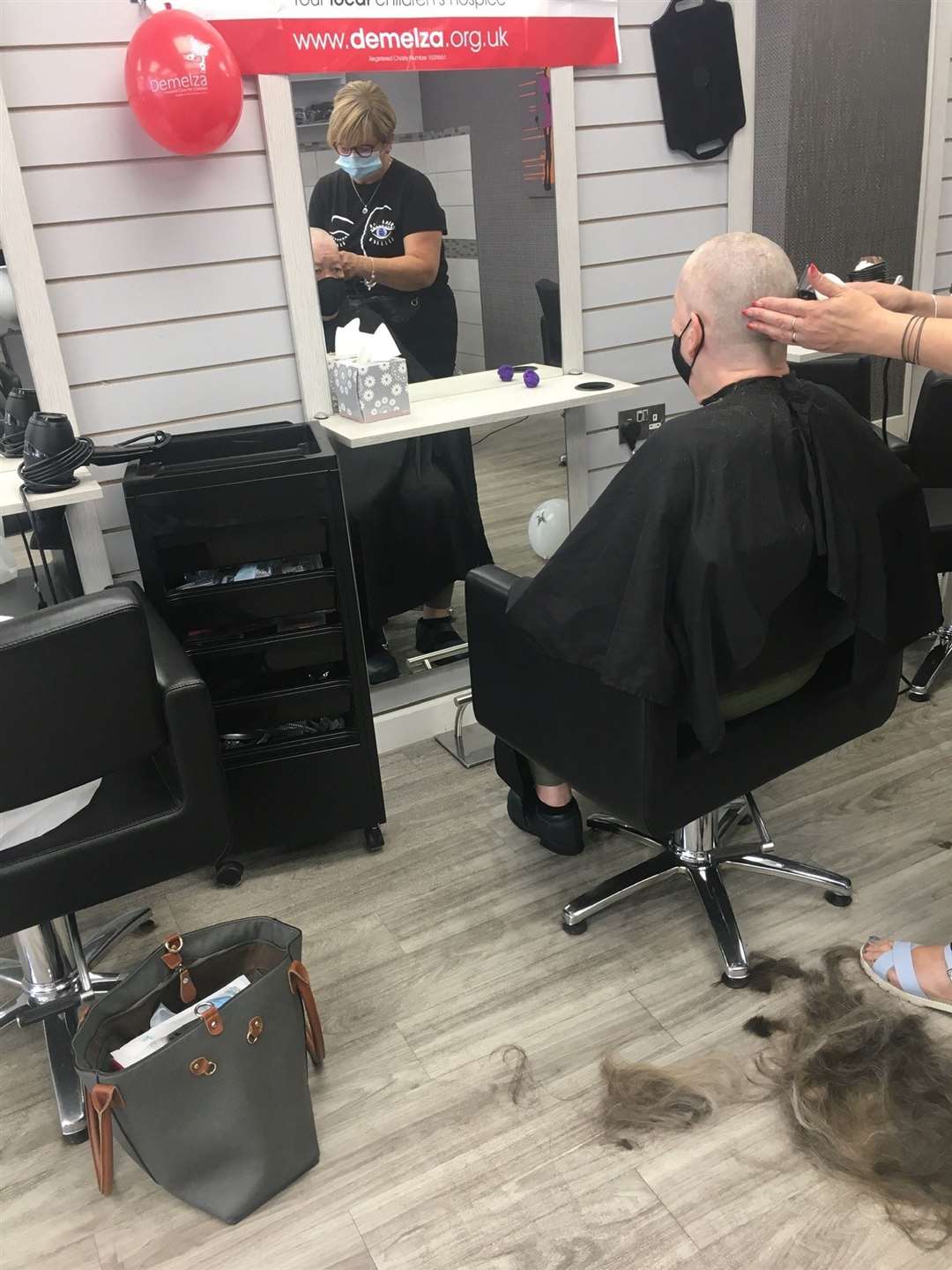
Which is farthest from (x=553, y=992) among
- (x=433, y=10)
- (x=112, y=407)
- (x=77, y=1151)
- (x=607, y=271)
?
(x=433, y=10)

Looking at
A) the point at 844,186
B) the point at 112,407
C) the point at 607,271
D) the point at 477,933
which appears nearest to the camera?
the point at 477,933

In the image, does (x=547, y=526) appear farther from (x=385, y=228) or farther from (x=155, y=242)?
(x=155, y=242)

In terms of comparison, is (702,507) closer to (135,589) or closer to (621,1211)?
(135,589)

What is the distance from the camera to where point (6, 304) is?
2049 mm

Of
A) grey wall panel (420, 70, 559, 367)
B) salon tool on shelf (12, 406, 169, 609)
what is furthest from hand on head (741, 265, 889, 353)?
salon tool on shelf (12, 406, 169, 609)

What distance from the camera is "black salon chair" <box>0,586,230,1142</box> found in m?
1.33

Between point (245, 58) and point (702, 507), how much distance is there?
4.67ft

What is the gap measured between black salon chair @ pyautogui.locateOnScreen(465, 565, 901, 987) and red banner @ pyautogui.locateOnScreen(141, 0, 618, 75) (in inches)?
47.1

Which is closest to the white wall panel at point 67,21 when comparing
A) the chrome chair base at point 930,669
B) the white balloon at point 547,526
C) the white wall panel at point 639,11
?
the white wall panel at point 639,11

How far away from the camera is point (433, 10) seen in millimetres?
2264

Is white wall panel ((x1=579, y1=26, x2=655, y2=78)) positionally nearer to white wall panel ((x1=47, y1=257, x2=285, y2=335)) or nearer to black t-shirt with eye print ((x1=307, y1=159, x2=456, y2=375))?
black t-shirt with eye print ((x1=307, y1=159, x2=456, y2=375))

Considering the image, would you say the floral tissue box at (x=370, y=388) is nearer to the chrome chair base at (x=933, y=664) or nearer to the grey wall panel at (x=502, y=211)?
the grey wall panel at (x=502, y=211)

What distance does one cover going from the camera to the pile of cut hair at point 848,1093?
1.44 m

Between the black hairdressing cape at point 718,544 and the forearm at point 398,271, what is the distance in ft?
3.49
